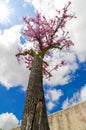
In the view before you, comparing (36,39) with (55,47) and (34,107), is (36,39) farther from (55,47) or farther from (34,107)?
(34,107)

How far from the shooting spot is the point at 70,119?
23844mm

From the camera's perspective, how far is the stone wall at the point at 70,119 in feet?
74.9

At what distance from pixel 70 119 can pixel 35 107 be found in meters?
16.5

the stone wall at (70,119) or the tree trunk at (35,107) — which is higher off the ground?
the stone wall at (70,119)

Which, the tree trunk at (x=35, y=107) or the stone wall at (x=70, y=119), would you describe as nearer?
the tree trunk at (x=35, y=107)

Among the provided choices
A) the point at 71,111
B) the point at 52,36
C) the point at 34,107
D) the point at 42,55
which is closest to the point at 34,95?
the point at 34,107

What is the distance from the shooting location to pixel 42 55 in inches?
437

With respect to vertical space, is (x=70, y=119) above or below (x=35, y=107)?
above

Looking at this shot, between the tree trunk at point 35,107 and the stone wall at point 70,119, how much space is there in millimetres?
14572

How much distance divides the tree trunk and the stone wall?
14.6m

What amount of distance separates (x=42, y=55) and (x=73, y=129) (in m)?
13.6

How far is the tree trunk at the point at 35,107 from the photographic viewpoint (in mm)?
7656

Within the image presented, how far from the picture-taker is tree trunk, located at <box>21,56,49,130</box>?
766 centimetres

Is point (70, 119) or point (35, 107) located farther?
point (70, 119)
